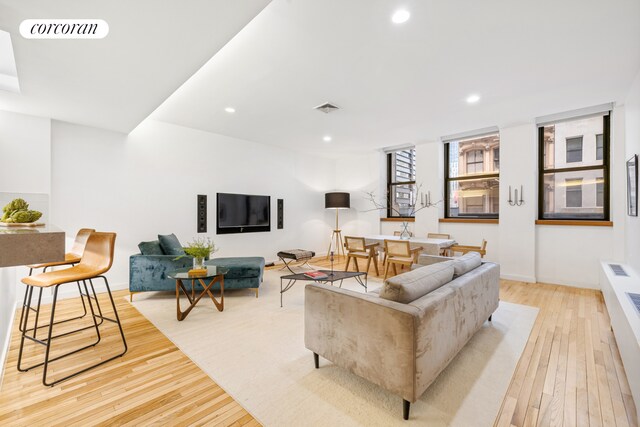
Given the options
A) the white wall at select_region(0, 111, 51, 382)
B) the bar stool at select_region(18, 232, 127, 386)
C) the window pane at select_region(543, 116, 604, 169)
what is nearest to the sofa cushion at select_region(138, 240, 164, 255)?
the white wall at select_region(0, 111, 51, 382)

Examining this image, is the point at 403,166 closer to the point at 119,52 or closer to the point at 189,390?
the point at 119,52

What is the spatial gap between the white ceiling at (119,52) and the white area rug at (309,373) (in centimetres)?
234

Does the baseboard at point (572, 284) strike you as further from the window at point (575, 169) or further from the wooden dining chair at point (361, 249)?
the wooden dining chair at point (361, 249)

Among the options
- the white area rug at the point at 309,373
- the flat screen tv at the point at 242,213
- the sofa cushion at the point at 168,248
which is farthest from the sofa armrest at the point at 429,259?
the flat screen tv at the point at 242,213

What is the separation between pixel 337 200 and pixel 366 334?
5.20 metres

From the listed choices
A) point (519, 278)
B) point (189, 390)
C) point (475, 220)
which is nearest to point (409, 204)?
point (475, 220)

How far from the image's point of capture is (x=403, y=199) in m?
6.71

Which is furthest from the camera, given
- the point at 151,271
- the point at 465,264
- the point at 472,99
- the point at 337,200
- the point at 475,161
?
the point at 337,200

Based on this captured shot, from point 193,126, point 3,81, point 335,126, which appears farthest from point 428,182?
point 3,81

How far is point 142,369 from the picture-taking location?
6.93 feet

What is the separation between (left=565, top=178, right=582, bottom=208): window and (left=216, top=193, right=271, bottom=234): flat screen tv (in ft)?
17.2

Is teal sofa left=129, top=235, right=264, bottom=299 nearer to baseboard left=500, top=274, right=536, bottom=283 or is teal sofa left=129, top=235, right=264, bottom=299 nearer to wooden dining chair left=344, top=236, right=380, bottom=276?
wooden dining chair left=344, top=236, right=380, bottom=276

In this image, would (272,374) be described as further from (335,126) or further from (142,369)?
(335,126)

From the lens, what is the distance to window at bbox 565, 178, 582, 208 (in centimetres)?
448
